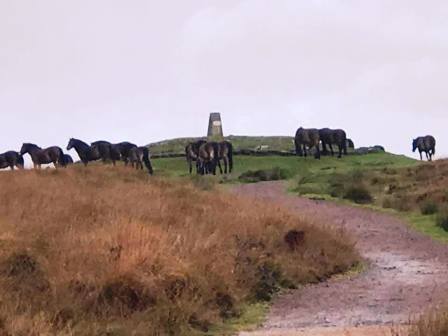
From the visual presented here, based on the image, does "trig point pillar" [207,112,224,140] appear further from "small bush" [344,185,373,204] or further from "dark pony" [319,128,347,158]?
"small bush" [344,185,373,204]

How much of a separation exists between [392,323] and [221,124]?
210 ft

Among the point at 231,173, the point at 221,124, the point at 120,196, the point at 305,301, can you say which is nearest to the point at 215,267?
the point at 305,301

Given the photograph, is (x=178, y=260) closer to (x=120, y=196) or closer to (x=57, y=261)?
(x=57, y=261)

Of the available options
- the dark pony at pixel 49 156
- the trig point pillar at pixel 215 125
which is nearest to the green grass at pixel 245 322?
the dark pony at pixel 49 156

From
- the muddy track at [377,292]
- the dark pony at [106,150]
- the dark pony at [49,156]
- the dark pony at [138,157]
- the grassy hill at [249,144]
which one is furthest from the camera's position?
the grassy hill at [249,144]

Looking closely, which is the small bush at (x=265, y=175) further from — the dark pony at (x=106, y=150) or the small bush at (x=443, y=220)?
the small bush at (x=443, y=220)

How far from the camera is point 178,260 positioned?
1223 centimetres

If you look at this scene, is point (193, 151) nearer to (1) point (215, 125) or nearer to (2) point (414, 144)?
(2) point (414, 144)

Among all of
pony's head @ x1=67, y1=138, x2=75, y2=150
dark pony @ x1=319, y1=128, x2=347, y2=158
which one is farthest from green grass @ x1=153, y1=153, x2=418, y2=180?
pony's head @ x1=67, y1=138, x2=75, y2=150

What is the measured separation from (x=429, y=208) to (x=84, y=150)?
67.7 ft

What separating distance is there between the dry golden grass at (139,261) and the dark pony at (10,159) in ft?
76.0

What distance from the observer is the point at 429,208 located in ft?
88.0

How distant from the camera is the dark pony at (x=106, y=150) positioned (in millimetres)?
43094

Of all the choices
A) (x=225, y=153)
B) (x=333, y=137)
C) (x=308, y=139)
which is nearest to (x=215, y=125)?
(x=333, y=137)
